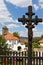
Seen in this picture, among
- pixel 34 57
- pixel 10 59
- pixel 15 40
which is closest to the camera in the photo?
pixel 34 57

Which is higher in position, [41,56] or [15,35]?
[15,35]

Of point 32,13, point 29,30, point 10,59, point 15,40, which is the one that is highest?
point 15,40

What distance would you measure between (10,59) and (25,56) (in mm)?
691

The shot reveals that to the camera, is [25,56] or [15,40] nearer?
[25,56]

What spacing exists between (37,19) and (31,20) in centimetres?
17

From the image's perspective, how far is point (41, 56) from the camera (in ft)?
24.1

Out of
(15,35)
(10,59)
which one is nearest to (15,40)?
(15,35)

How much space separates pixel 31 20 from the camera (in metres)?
6.64

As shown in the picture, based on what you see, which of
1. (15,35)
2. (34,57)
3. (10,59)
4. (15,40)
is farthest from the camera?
(15,35)

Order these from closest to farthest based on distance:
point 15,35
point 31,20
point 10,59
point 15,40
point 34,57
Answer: point 31,20 < point 34,57 < point 10,59 < point 15,40 < point 15,35

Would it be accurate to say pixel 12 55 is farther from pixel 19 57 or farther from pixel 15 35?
pixel 15 35

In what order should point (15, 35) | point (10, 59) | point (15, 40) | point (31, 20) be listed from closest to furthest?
point (31, 20) → point (10, 59) → point (15, 40) → point (15, 35)

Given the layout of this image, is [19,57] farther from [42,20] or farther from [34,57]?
[42,20]

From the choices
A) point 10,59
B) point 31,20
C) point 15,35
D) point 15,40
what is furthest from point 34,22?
point 15,35
